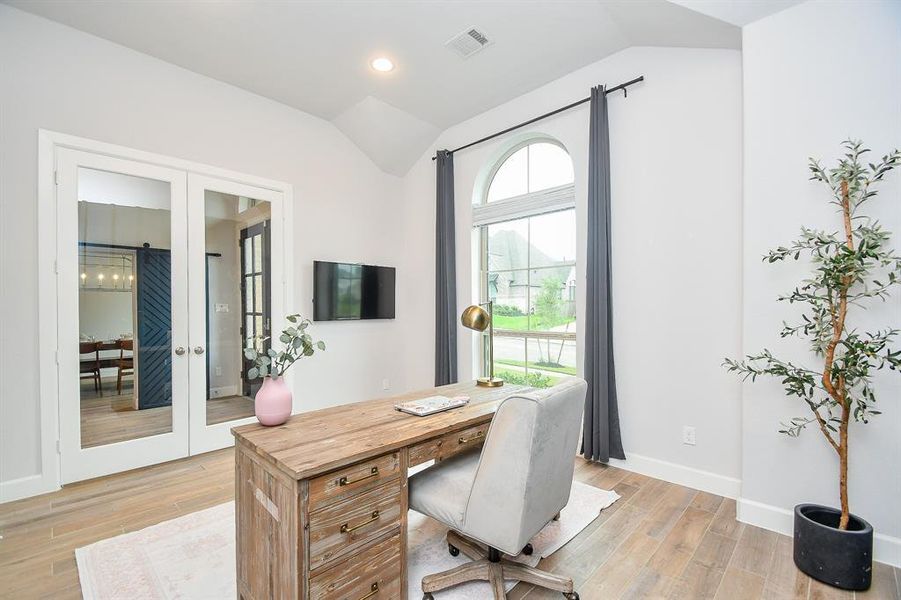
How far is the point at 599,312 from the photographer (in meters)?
3.07

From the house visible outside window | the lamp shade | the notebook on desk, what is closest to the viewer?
the notebook on desk

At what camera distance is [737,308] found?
2.57 metres

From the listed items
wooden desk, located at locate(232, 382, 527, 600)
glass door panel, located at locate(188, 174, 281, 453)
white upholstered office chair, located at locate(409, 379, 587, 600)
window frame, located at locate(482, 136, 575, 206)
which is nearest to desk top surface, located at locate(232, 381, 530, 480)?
wooden desk, located at locate(232, 382, 527, 600)

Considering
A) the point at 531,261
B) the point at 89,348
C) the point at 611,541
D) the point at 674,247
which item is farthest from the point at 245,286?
the point at 674,247

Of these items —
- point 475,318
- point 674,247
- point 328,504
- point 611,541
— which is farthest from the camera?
point 674,247

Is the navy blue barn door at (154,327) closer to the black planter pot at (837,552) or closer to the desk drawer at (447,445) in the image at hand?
the desk drawer at (447,445)

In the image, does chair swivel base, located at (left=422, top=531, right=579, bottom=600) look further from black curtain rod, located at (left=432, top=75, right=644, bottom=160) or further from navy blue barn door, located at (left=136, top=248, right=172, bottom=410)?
black curtain rod, located at (left=432, top=75, right=644, bottom=160)

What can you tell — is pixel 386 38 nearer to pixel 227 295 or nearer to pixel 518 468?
pixel 227 295

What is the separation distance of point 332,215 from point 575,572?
3730 millimetres

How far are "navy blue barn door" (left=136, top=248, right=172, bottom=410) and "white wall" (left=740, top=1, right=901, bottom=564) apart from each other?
4.13 metres

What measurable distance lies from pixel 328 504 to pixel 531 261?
9.90ft

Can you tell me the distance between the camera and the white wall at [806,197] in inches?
75.8

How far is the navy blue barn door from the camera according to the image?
10.2ft

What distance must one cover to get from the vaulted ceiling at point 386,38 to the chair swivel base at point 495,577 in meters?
3.13
